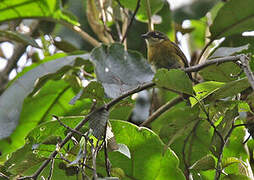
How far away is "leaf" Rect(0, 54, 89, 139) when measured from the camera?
1717 millimetres

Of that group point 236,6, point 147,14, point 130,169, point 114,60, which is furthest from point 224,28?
point 130,169

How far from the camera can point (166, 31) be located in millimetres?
2408

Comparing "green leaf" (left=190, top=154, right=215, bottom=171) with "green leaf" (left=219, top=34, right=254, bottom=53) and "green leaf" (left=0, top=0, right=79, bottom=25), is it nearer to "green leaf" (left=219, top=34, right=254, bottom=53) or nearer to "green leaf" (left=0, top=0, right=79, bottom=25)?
"green leaf" (left=219, top=34, right=254, bottom=53)

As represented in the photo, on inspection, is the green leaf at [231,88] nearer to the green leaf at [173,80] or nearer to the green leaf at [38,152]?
the green leaf at [173,80]

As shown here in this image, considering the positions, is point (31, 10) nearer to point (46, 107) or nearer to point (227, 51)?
point (46, 107)

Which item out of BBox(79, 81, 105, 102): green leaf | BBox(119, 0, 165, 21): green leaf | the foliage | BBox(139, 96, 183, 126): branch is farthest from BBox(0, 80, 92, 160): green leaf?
BBox(79, 81, 105, 102): green leaf

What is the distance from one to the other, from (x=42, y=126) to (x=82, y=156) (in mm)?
371

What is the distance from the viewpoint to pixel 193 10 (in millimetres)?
2578

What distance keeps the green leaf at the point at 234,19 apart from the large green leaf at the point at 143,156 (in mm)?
775

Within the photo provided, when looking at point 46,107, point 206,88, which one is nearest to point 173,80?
point 206,88

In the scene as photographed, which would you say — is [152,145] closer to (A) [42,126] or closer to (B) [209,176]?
(B) [209,176]

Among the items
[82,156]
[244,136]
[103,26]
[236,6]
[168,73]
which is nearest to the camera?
[82,156]

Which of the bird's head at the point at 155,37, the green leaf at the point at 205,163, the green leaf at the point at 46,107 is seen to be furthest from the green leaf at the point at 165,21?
the green leaf at the point at 205,163

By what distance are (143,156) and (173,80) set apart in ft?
0.76
